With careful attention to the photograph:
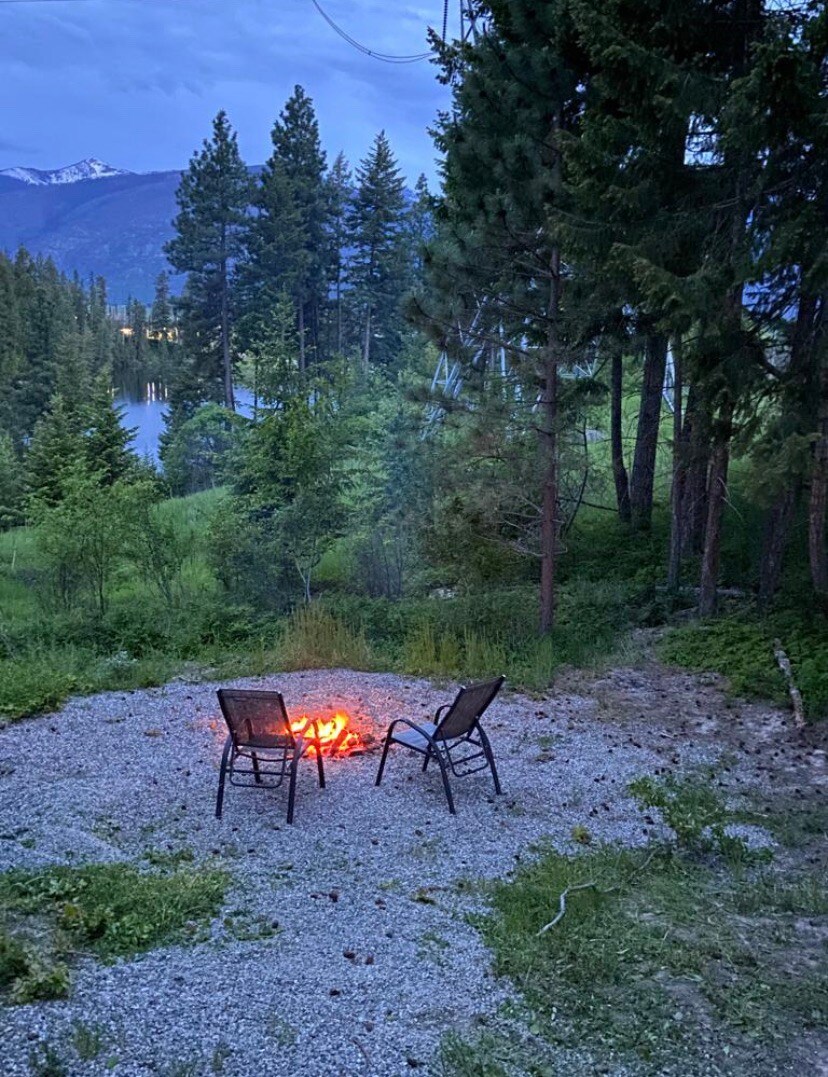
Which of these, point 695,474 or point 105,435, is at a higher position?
point 105,435

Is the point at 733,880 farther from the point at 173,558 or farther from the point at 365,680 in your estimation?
the point at 173,558

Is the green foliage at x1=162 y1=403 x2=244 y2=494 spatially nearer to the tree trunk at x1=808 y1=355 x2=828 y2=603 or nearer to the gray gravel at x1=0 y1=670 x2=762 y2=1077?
the gray gravel at x1=0 y1=670 x2=762 y2=1077

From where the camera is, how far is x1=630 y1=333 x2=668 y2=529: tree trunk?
10953 mm

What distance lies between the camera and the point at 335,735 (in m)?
5.60

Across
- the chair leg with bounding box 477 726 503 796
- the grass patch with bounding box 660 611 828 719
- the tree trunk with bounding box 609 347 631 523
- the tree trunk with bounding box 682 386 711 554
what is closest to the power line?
the tree trunk with bounding box 609 347 631 523

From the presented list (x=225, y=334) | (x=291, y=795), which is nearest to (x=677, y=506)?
(x=291, y=795)

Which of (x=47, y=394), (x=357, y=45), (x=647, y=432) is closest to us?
(x=647, y=432)

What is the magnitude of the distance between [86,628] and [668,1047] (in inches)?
320

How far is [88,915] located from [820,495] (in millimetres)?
6593

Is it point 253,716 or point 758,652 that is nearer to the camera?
point 253,716

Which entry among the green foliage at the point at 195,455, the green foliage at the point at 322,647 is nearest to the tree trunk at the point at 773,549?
the green foliage at the point at 322,647

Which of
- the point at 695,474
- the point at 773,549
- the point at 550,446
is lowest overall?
the point at 773,549

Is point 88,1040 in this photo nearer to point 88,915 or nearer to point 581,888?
point 88,915

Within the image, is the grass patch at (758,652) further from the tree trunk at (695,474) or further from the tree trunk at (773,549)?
the tree trunk at (695,474)
